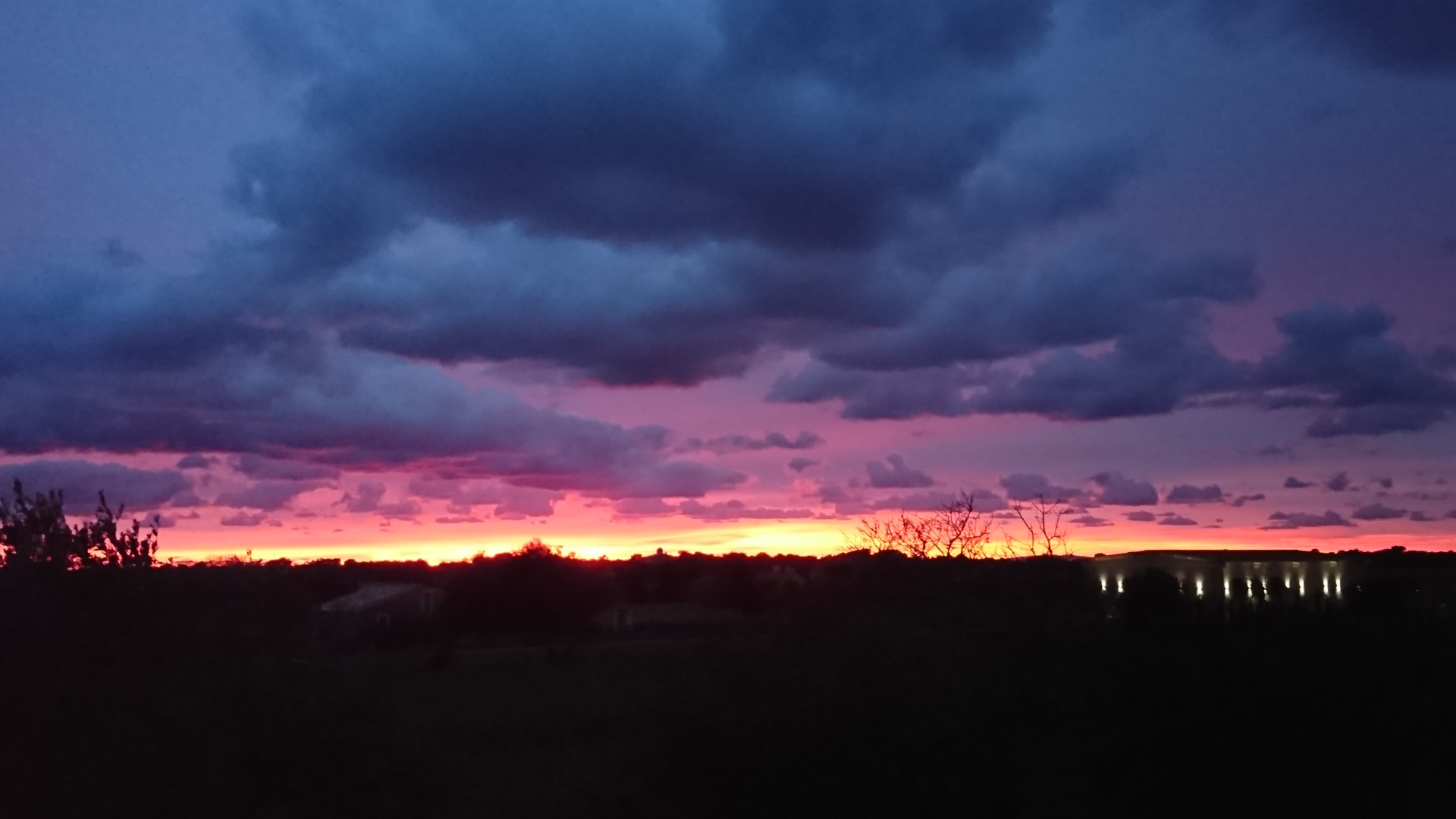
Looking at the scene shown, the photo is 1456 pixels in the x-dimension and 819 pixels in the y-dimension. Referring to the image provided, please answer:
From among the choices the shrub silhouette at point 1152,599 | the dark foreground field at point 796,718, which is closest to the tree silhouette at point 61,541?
the dark foreground field at point 796,718

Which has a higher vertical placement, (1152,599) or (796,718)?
(1152,599)

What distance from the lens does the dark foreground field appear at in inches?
571

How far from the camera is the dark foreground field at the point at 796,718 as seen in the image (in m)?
14.5

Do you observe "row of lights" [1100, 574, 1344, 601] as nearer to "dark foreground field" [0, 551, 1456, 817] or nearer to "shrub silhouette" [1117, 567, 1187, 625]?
"shrub silhouette" [1117, 567, 1187, 625]

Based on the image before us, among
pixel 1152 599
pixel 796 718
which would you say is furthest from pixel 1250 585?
pixel 796 718

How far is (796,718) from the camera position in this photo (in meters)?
16.2

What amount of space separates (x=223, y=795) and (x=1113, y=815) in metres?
10.7

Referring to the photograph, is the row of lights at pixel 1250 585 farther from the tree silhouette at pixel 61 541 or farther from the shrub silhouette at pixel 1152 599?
the tree silhouette at pixel 61 541

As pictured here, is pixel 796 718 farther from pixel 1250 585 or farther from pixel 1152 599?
pixel 1250 585

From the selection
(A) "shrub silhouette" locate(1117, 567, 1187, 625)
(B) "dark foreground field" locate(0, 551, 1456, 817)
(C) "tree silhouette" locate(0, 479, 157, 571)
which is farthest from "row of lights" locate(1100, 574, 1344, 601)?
(C) "tree silhouette" locate(0, 479, 157, 571)

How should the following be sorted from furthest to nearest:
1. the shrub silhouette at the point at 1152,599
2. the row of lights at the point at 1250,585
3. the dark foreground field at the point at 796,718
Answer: the row of lights at the point at 1250,585 < the shrub silhouette at the point at 1152,599 < the dark foreground field at the point at 796,718

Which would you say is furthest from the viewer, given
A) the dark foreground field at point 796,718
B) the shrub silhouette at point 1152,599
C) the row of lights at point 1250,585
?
the row of lights at point 1250,585

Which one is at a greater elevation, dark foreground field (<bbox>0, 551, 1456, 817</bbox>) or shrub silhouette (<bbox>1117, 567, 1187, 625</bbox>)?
shrub silhouette (<bbox>1117, 567, 1187, 625</bbox>)

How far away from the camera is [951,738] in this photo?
54.4 feet
